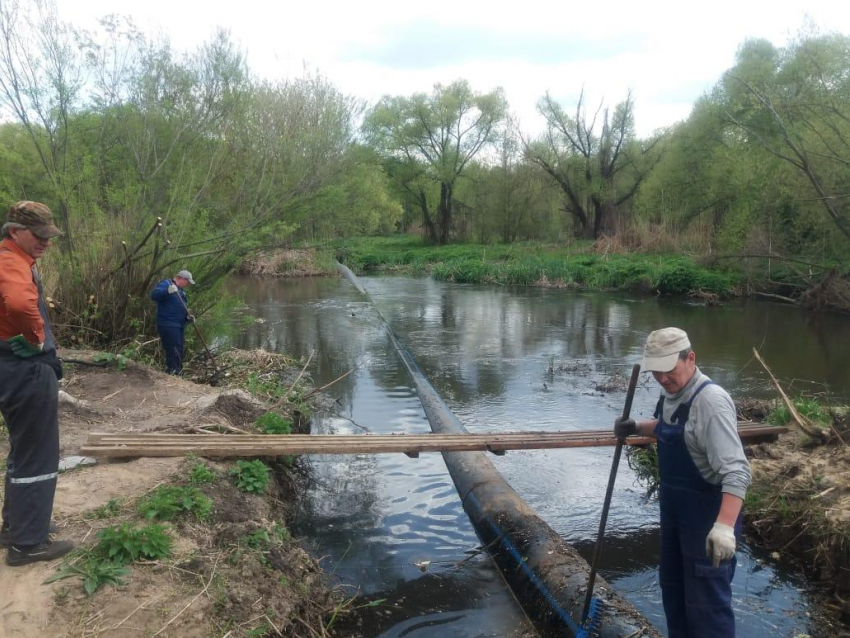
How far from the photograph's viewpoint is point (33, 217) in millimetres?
3705

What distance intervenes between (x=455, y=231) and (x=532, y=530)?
44496 millimetres

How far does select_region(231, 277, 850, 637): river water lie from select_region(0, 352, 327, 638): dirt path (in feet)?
3.03

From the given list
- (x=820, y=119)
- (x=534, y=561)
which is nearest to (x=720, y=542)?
(x=534, y=561)

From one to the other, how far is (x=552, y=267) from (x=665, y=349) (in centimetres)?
2819

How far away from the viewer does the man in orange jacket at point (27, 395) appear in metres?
3.65

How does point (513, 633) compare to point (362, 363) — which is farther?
point (362, 363)

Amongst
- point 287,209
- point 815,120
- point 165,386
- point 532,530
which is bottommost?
point 532,530

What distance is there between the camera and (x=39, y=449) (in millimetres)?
3781

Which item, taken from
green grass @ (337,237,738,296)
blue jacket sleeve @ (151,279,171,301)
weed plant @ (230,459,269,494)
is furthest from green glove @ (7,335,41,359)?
green grass @ (337,237,738,296)

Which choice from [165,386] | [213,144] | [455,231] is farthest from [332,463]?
[455,231]

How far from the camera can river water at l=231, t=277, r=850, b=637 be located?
17.3 feet

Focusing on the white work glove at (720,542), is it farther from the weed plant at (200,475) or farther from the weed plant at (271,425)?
the weed plant at (271,425)

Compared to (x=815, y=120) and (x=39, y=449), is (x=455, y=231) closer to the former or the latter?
(x=815, y=120)

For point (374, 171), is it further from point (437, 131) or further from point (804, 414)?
point (804, 414)
